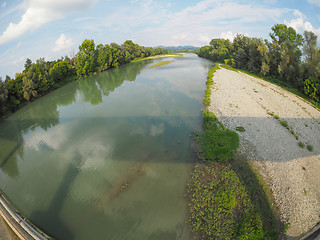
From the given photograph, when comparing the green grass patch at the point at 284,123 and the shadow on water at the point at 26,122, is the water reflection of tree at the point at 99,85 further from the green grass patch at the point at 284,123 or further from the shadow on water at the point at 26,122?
the green grass patch at the point at 284,123

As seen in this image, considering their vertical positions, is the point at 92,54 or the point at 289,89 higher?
the point at 92,54

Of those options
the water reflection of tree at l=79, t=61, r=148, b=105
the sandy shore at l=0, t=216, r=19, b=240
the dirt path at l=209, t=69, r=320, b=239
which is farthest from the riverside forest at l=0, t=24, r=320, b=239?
the water reflection of tree at l=79, t=61, r=148, b=105

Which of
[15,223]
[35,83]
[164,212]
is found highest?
[35,83]

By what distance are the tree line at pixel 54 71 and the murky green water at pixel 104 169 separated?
738 centimetres

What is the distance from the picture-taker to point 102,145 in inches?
566

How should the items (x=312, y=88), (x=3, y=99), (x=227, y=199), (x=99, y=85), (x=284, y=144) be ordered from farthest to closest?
1. (x=99, y=85)
2. (x=3, y=99)
3. (x=312, y=88)
4. (x=284, y=144)
5. (x=227, y=199)

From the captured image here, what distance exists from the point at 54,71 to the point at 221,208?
5051 centimetres

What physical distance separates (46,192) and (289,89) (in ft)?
114

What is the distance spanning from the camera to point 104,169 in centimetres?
1152

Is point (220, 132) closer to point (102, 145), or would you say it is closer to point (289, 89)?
point (102, 145)

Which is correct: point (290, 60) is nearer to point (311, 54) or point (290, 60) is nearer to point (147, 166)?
point (311, 54)

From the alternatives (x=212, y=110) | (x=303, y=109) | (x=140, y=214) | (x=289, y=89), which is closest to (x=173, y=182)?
(x=140, y=214)

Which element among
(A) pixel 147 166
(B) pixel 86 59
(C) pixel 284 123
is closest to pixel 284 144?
(C) pixel 284 123

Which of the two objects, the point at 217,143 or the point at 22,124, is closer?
the point at 217,143
